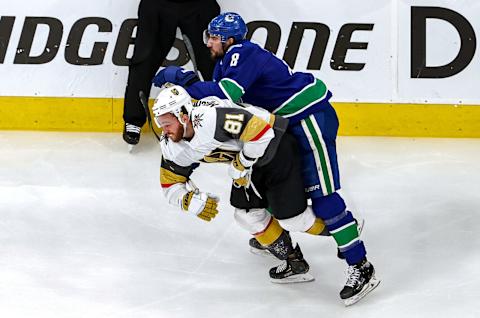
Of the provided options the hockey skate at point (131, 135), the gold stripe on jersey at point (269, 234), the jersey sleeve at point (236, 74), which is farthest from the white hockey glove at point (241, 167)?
the hockey skate at point (131, 135)

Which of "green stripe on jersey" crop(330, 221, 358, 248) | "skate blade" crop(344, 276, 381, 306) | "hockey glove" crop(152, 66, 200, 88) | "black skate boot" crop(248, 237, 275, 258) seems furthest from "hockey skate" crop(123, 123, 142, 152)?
"skate blade" crop(344, 276, 381, 306)

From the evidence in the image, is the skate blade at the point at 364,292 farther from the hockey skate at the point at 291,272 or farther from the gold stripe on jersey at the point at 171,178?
the gold stripe on jersey at the point at 171,178

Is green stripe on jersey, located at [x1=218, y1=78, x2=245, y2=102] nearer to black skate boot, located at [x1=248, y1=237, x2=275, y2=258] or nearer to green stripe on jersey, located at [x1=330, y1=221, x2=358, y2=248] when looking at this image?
green stripe on jersey, located at [x1=330, y1=221, x2=358, y2=248]

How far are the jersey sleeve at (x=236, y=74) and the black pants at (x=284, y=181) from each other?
24 centimetres

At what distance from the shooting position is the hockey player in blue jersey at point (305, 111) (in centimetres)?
375

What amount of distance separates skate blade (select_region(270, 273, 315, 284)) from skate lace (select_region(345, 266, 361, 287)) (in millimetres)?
205

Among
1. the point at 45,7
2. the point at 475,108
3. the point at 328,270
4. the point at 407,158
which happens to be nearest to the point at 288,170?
the point at 328,270

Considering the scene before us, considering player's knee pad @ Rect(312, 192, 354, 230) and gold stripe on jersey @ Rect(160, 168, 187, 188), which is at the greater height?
gold stripe on jersey @ Rect(160, 168, 187, 188)

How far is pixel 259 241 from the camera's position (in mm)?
3975

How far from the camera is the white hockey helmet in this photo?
3.45 m

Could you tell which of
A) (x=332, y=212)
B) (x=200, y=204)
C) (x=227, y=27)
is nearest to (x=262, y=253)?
(x=332, y=212)

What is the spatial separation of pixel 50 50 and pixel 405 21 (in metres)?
1.89

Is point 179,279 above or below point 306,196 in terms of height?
below

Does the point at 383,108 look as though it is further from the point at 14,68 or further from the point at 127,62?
the point at 14,68
